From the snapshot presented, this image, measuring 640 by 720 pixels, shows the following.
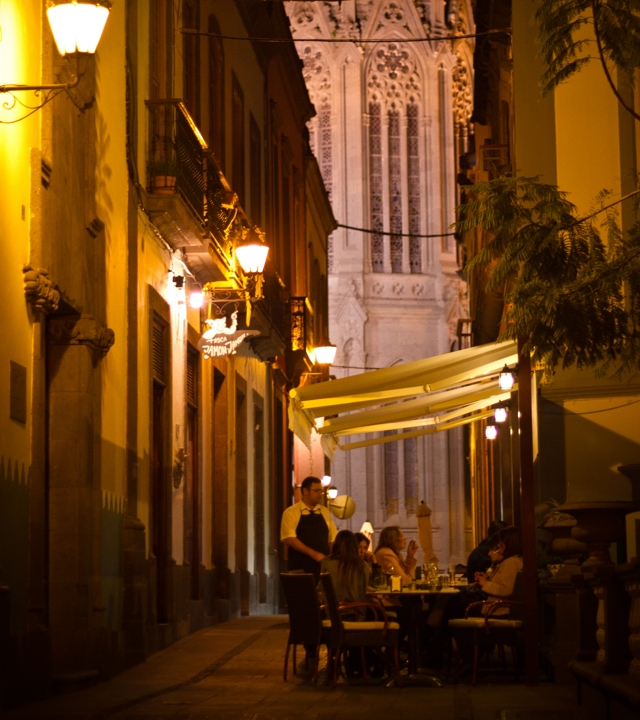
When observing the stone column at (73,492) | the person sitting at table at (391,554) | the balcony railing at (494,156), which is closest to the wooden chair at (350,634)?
the stone column at (73,492)

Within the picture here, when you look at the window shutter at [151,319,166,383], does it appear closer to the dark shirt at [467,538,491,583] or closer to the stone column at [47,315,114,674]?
the stone column at [47,315,114,674]

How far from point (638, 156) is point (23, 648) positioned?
8015 millimetres

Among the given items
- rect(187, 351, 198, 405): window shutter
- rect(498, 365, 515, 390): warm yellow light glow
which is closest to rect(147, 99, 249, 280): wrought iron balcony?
rect(187, 351, 198, 405): window shutter

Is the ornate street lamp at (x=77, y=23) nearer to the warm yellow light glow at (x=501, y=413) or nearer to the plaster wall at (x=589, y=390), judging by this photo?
the plaster wall at (x=589, y=390)

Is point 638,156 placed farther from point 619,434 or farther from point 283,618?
point 283,618

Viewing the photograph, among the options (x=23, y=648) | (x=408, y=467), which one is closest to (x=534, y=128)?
(x=23, y=648)

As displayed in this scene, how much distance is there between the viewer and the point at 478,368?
15.4 m

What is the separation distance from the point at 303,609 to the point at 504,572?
181cm

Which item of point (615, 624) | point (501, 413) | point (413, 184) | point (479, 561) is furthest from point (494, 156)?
point (413, 184)

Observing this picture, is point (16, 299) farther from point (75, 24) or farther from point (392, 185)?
point (392, 185)

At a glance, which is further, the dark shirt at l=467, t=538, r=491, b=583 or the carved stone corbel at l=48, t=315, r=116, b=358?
the dark shirt at l=467, t=538, r=491, b=583

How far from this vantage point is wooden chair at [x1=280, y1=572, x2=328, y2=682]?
37.9 ft

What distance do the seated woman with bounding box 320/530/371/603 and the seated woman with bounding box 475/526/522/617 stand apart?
1.01 m

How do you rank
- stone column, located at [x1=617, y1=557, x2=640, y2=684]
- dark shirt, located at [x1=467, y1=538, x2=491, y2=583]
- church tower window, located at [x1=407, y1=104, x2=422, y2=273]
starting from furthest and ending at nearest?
church tower window, located at [x1=407, y1=104, x2=422, y2=273] < dark shirt, located at [x1=467, y1=538, x2=491, y2=583] < stone column, located at [x1=617, y1=557, x2=640, y2=684]
